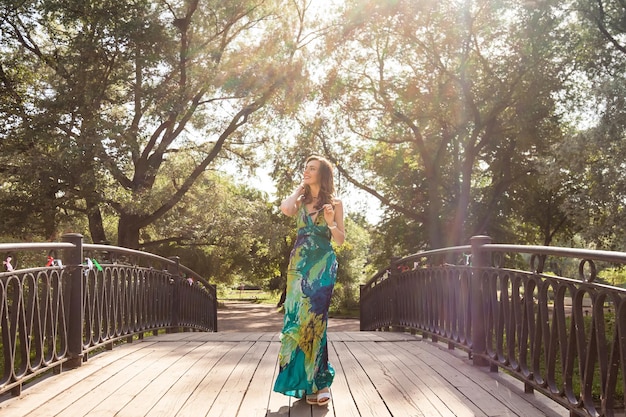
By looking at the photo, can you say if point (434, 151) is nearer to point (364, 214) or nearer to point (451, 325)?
point (364, 214)

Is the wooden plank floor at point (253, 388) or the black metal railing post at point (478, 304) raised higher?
the black metal railing post at point (478, 304)

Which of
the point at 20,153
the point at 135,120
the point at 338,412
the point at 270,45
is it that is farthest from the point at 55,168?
the point at 338,412

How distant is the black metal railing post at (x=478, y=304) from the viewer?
5340 mm

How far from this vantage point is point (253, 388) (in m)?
4.49

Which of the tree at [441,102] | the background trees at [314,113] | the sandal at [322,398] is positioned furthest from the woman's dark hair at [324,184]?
the tree at [441,102]

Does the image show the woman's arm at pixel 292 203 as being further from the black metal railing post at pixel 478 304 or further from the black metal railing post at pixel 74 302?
the black metal railing post at pixel 74 302

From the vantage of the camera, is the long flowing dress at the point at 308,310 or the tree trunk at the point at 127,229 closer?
the long flowing dress at the point at 308,310

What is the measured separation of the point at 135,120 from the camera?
1856 cm

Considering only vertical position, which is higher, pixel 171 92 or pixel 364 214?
pixel 171 92

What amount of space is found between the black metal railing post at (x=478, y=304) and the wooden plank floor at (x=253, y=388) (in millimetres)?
155

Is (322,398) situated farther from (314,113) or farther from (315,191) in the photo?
(314,113)

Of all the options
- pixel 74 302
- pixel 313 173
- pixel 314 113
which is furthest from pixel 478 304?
pixel 314 113

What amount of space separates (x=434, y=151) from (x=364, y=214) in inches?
174

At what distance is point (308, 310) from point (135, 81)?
1633 cm
